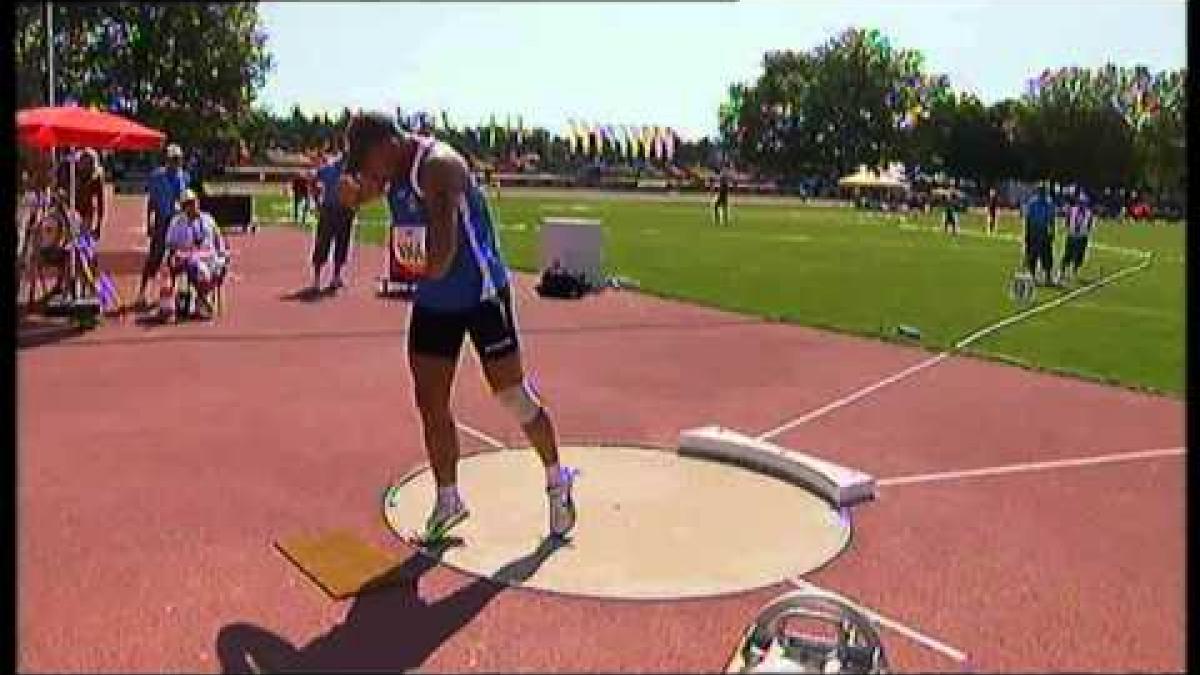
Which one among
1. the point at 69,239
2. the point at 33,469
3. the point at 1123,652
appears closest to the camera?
the point at 1123,652

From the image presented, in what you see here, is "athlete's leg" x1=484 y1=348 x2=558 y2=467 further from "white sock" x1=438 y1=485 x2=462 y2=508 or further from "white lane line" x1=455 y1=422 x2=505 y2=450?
"white lane line" x1=455 y1=422 x2=505 y2=450

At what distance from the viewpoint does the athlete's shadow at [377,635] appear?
4020 millimetres

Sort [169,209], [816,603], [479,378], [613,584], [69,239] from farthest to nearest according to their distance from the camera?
[169,209] → [69,239] → [479,378] → [613,584] → [816,603]

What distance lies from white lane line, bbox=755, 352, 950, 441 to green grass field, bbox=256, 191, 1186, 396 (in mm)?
858

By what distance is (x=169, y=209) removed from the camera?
14156mm

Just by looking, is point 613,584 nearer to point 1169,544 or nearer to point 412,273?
point 412,273

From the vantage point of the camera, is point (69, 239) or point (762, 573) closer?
point (762, 573)

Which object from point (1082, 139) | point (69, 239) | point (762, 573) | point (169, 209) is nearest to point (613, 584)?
point (762, 573)

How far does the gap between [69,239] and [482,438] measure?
6128 mm

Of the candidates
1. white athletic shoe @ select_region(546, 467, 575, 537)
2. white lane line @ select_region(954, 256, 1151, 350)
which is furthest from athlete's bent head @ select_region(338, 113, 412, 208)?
white lane line @ select_region(954, 256, 1151, 350)

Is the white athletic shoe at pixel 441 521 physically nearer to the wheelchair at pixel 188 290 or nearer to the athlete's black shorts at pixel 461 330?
the athlete's black shorts at pixel 461 330

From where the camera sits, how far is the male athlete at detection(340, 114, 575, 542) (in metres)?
4.86

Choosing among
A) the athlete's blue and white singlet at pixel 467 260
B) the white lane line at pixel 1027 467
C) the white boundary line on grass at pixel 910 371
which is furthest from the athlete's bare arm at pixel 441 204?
the white boundary line on grass at pixel 910 371

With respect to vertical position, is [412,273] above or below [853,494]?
above
